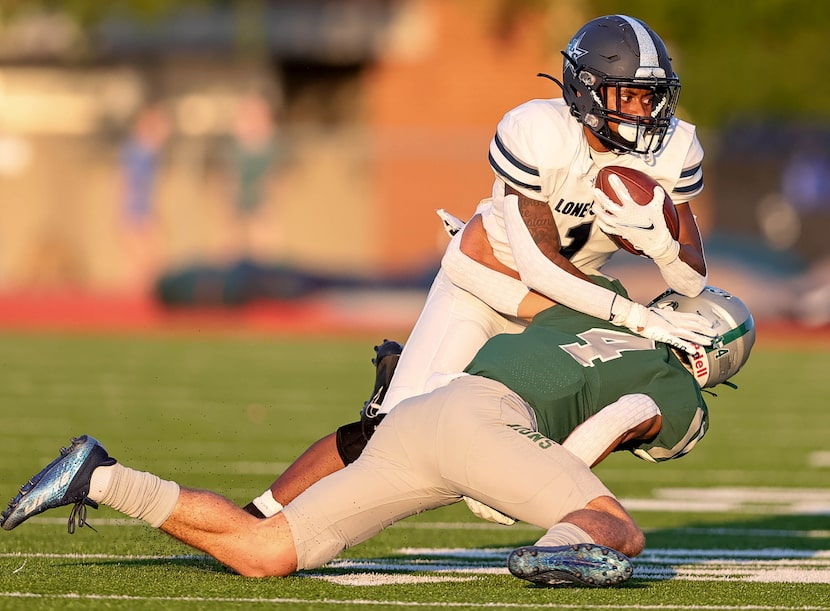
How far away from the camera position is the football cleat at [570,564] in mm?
4297

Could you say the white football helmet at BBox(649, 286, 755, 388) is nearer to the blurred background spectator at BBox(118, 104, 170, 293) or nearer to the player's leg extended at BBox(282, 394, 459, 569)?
the player's leg extended at BBox(282, 394, 459, 569)

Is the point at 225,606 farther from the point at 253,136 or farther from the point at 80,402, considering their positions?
the point at 253,136

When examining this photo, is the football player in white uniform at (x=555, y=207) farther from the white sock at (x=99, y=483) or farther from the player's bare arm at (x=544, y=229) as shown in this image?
the white sock at (x=99, y=483)

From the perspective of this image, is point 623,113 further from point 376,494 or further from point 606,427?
point 376,494

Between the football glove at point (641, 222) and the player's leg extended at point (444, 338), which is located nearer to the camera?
the football glove at point (641, 222)

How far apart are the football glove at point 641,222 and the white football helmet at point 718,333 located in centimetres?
20

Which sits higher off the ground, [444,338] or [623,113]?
[623,113]

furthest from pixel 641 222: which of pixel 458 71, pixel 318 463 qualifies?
pixel 458 71

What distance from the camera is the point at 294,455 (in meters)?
8.38

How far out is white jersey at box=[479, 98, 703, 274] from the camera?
17.8ft

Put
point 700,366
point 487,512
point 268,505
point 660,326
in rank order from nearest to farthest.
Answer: point 487,512
point 660,326
point 700,366
point 268,505

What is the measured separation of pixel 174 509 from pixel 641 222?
5.11 ft

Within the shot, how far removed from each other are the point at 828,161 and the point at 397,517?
1791 centimetres

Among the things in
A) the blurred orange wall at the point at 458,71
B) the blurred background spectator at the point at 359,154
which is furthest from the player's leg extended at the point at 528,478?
the blurred orange wall at the point at 458,71
